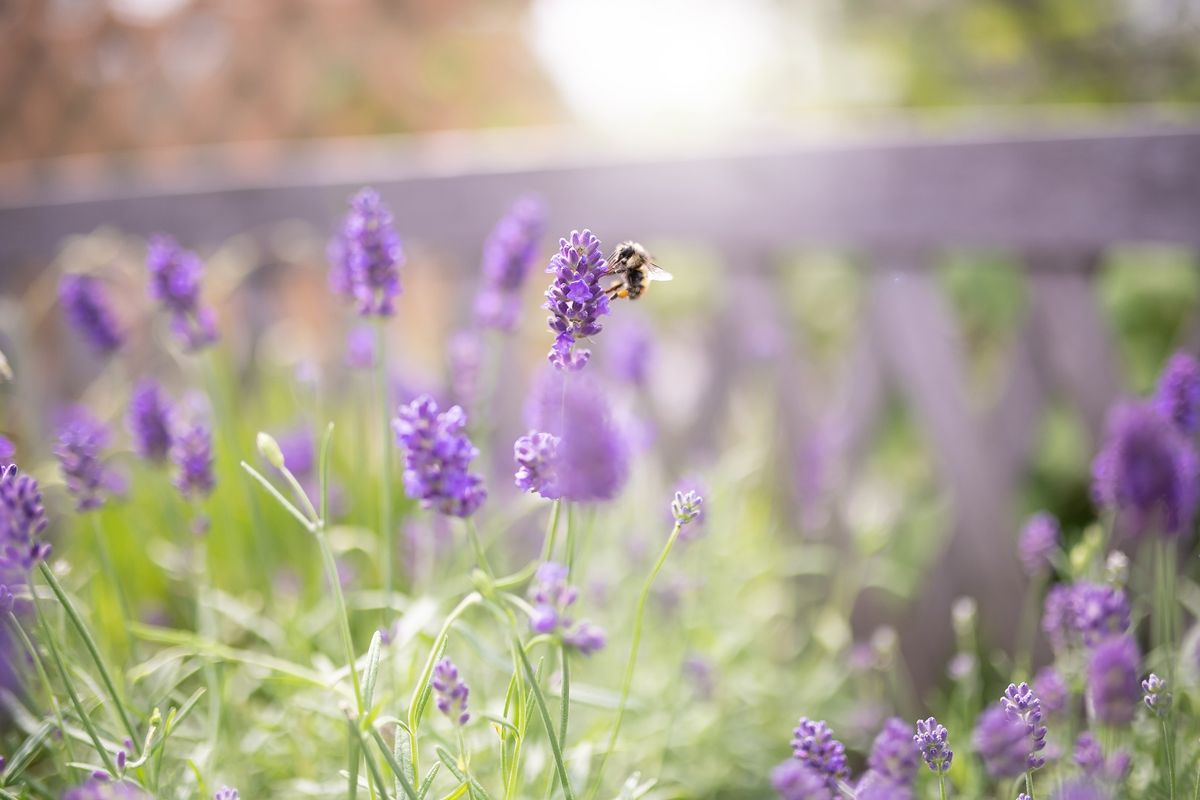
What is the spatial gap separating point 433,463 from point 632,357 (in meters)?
1.12

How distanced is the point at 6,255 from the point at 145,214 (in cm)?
75

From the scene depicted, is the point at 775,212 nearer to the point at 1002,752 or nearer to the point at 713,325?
the point at 713,325

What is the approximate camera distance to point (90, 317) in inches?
56.9

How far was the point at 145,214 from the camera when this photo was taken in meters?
3.16

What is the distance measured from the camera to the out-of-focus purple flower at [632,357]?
1.80 metres

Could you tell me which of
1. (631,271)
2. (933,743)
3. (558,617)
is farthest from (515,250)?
(933,743)

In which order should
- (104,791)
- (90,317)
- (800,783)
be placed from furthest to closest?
(90,317), (800,783), (104,791)

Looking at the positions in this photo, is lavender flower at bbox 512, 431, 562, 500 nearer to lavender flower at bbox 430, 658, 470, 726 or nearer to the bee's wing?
lavender flower at bbox 430, 658, 470, 726

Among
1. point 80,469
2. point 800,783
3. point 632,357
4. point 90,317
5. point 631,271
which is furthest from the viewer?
point 632,357

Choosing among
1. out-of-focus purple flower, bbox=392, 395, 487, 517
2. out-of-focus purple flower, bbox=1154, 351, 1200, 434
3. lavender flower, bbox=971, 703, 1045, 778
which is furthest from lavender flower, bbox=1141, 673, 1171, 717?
out-of-focus purple flower, bbox=392, 395, 487, 517

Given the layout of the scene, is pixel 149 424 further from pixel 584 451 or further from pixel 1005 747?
pixel 1005 747

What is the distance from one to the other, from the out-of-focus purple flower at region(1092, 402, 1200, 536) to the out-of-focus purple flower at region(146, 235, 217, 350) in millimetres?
1271

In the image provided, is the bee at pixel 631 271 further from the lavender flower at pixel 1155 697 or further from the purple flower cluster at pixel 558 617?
the lavender flower at pixel 1155 697

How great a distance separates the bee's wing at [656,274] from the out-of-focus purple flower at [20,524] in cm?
67
